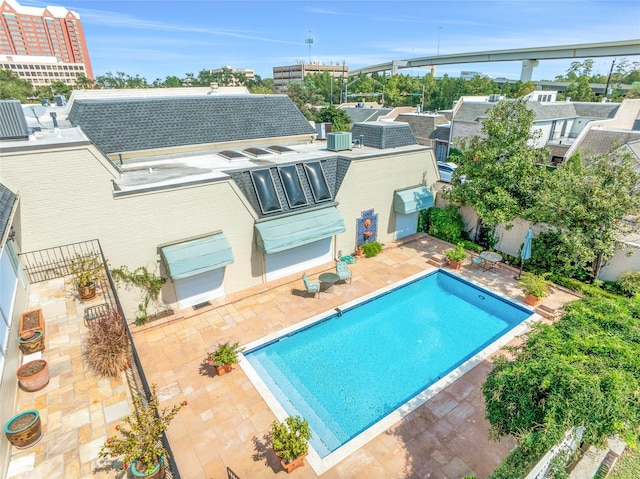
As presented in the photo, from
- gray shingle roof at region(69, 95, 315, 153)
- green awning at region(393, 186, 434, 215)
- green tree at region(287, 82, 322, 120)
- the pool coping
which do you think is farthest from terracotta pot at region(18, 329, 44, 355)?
→ green tree at region(287, 82, 322, 120)

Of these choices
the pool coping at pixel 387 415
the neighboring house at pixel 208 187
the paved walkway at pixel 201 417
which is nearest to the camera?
the paved walkway at pixel 201 417

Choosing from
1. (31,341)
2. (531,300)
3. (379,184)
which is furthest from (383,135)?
(31,341)

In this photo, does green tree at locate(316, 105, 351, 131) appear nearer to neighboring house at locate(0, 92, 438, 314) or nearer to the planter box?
neighboring house at locate(0, 92, 438, 314)

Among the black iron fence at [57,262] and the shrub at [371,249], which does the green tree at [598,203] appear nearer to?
the shrub at [371,249]

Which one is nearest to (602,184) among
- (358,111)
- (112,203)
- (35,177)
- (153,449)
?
(153,449)

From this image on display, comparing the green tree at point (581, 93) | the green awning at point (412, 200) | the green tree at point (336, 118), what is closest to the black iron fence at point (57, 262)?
the green awning at point (412, 200)

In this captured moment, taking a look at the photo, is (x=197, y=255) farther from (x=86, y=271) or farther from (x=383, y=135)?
(x=383, y=135)

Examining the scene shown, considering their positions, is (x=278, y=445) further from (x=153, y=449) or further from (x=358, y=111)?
(x=358, y=111)
